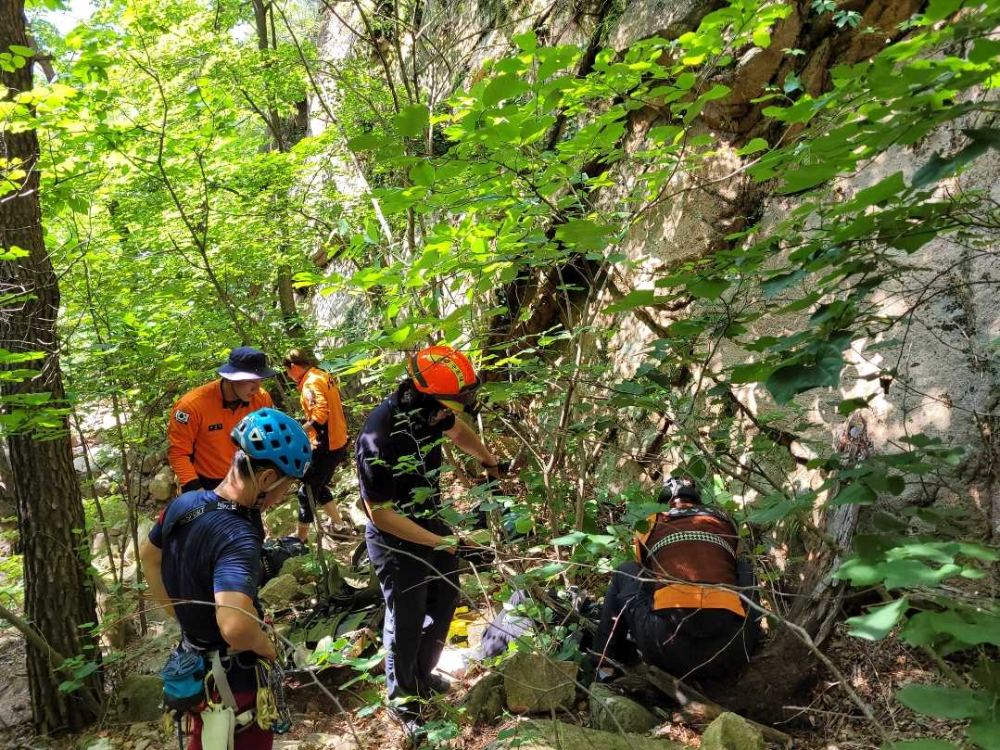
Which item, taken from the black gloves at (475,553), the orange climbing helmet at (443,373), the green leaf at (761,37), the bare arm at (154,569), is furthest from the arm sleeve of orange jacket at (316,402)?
the green leaf at (761,37)

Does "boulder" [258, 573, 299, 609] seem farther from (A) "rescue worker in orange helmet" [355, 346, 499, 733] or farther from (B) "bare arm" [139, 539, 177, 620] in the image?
(B) "bare arm" [139, 539, 177, 620]

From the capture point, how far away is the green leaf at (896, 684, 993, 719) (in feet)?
3.52

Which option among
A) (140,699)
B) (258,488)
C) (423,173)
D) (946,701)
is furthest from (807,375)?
(140,699)

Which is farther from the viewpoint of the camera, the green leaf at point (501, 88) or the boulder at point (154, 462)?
the boulder at point (154, 462)

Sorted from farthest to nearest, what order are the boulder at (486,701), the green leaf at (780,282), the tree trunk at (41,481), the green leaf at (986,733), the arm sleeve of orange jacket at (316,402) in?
the arm sleeve of orange jacket at (316,402), the tree trunk at (41,481), the boulder at (486,701), the green leaf at (780,282), the green leaf at (986,733)

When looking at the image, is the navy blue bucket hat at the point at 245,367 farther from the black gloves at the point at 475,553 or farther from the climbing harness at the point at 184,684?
the climbing harness at the point at 184,684

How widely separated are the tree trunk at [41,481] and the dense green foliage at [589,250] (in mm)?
268

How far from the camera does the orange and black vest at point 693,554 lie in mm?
3254

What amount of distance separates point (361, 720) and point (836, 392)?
Result: 3.73 metres

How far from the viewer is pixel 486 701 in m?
3.74

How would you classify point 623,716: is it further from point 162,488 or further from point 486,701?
point 162,488

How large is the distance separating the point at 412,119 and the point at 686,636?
9.19 feet

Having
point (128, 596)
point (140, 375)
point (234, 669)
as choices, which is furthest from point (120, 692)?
point (234, 669)

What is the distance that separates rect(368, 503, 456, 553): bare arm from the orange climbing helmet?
64 centimetres
